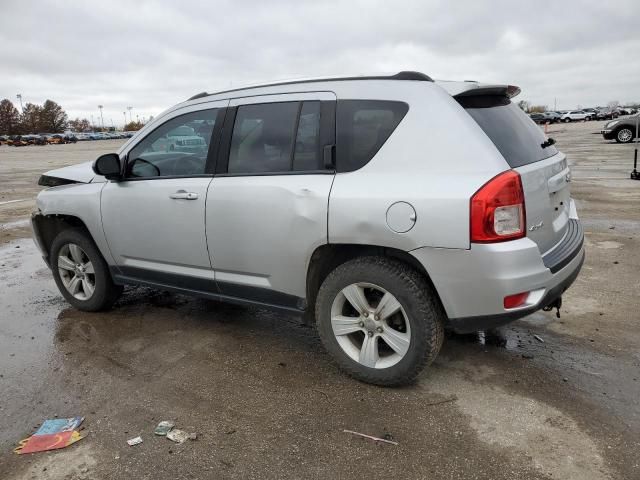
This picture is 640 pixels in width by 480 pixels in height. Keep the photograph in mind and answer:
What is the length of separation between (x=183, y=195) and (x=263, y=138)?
0.74 metres

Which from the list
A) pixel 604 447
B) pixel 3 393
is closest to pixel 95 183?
pixel 3 393

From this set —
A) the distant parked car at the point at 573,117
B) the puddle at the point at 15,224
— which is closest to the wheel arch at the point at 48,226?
the puddle at the point at 15,224

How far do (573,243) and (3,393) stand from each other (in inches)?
151

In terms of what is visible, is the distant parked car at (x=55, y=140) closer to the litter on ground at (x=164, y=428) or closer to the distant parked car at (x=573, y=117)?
the distant parked car at (x=573, y=117)

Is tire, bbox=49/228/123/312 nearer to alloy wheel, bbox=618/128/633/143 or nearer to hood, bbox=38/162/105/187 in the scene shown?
hood, bbox=38/162/105/187

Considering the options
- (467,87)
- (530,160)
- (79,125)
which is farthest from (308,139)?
(79,125)

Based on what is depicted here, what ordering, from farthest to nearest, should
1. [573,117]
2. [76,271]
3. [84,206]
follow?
[573,117] → [76,271] → [84,206]

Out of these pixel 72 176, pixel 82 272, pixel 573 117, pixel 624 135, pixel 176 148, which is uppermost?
pixel 176 148

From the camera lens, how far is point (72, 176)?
15.4ft

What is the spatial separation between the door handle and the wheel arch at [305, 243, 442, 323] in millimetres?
1049

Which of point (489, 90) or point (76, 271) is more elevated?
point (489, 90)

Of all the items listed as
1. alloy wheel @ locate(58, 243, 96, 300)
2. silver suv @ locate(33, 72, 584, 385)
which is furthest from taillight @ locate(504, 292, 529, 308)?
alloy wheel @ locate(58, 243, 96, 300)

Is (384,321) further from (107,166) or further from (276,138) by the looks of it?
(107,166)

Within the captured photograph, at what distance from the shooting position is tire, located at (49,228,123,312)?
4.64m
